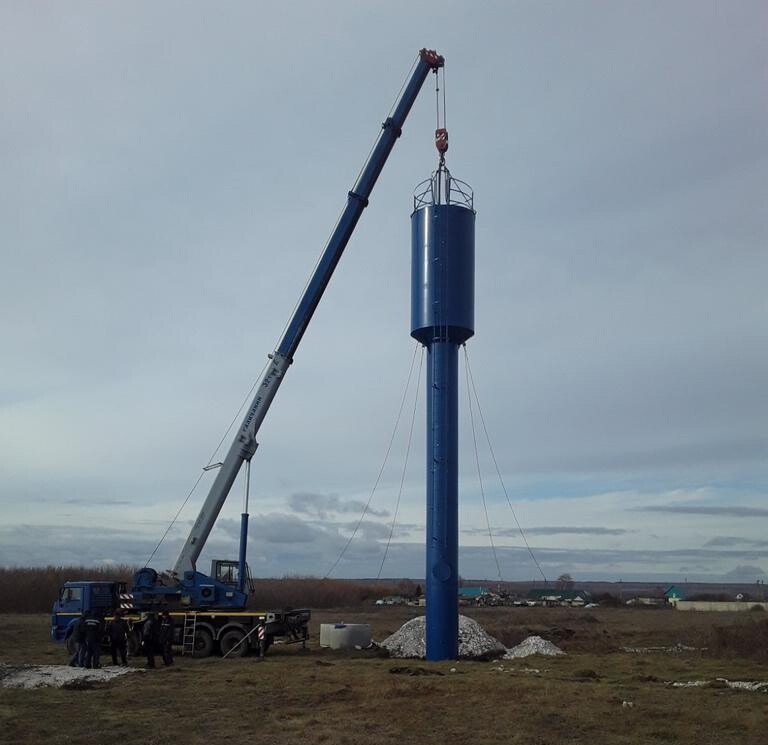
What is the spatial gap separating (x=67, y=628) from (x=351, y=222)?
16146mm

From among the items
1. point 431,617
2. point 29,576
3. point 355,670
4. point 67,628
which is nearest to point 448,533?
point 431,617

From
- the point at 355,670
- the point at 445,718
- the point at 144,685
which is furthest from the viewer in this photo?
the point at 355,670

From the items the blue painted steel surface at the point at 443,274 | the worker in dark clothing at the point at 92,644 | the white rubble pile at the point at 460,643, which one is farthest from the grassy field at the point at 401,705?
the blue painted steel surface at the point at 443,274

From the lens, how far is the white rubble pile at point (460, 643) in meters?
25.2

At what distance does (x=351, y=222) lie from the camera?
2764cm

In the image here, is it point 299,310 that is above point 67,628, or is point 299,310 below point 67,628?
above

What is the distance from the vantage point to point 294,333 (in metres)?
27.5

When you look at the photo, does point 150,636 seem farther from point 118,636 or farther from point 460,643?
point 460,643

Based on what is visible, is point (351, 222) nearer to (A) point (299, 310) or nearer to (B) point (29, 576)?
(A) point (299, 310)

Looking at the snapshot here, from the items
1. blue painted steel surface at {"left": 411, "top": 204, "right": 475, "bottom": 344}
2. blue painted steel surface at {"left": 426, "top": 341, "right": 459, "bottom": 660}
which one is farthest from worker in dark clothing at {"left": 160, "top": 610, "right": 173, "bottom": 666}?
blue painted steel surface at {"left": 411, "top": 204, "right": 475, "bottom": 344}

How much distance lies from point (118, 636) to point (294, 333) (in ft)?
34.8

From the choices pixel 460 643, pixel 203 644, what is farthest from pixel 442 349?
pixel 203 644

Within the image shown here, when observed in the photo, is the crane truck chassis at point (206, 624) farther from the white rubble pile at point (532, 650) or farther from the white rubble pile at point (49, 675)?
the white rubble pile at point (532, 650)

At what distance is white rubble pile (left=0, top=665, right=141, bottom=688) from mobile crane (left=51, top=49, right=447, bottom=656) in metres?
4.15
